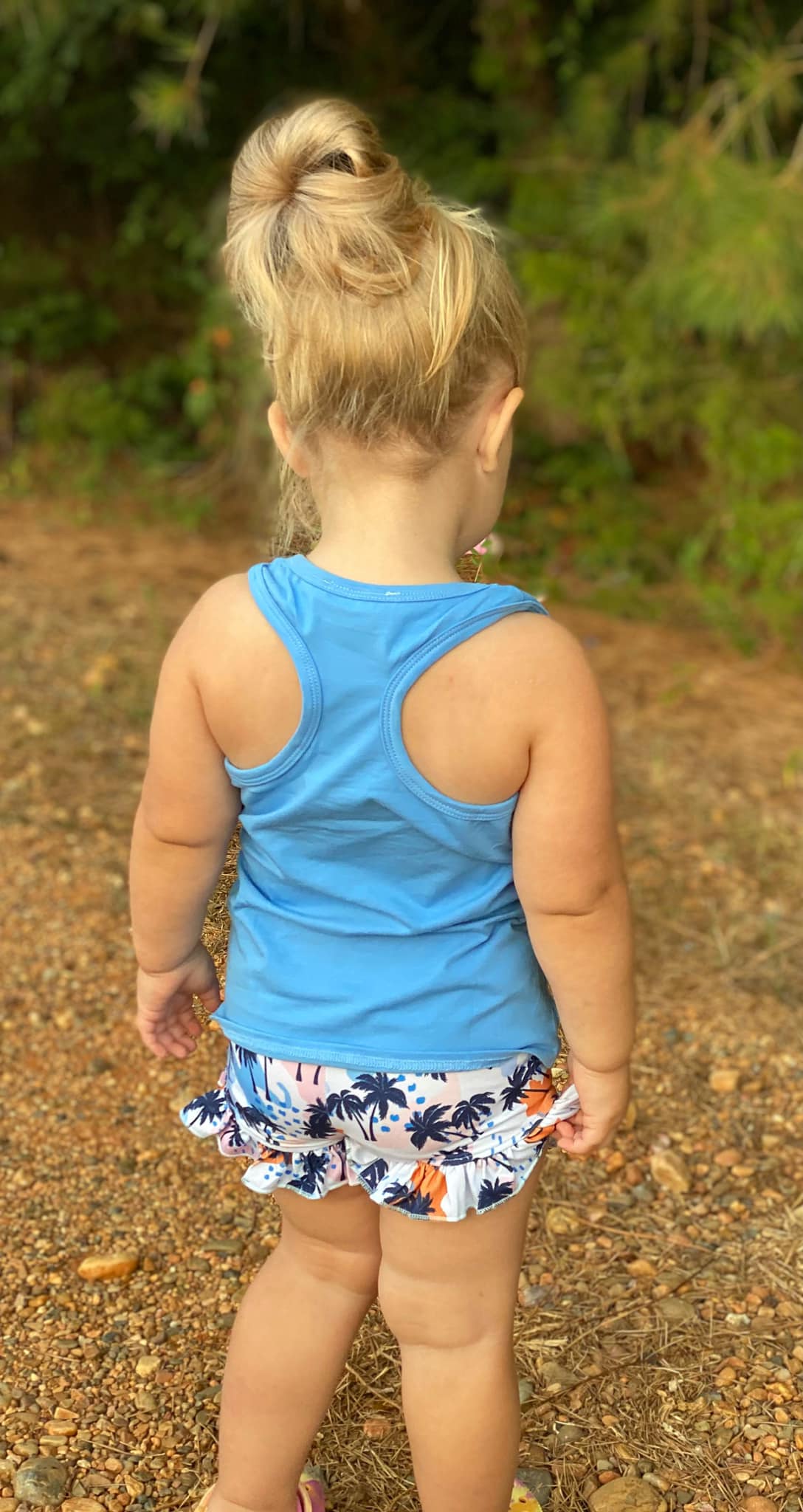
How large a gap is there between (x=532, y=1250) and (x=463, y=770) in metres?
1.13

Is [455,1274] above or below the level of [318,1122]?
below

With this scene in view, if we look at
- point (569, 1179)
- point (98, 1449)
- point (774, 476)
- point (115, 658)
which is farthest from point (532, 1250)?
point (774, 476)

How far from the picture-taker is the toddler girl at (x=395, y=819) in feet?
4.27

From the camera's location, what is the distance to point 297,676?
52.2 inches

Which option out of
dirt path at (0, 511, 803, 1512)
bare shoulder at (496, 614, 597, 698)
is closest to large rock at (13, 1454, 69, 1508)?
dirt path at (0, 511, 803, 1512)

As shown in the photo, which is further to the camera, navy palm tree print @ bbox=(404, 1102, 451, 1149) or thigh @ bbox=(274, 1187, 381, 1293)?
thigh @ bbox=(274, 1187, 381, 1293)

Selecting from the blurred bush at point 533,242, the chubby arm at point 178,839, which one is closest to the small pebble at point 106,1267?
the chubby arm at point 178,839

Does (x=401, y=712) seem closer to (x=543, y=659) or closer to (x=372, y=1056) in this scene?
(x=543, y=659)

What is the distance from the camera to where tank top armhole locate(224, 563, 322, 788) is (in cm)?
131

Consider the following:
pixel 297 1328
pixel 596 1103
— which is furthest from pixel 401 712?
pixel 297 1328

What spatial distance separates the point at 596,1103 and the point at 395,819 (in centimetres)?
33

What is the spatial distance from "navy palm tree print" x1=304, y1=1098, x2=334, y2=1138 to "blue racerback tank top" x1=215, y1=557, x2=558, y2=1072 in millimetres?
50

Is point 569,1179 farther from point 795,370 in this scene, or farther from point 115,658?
point 795,370

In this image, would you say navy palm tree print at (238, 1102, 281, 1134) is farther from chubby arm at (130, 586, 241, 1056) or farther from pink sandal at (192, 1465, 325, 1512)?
pink sandal at (192, 1465, 325, 1512)
